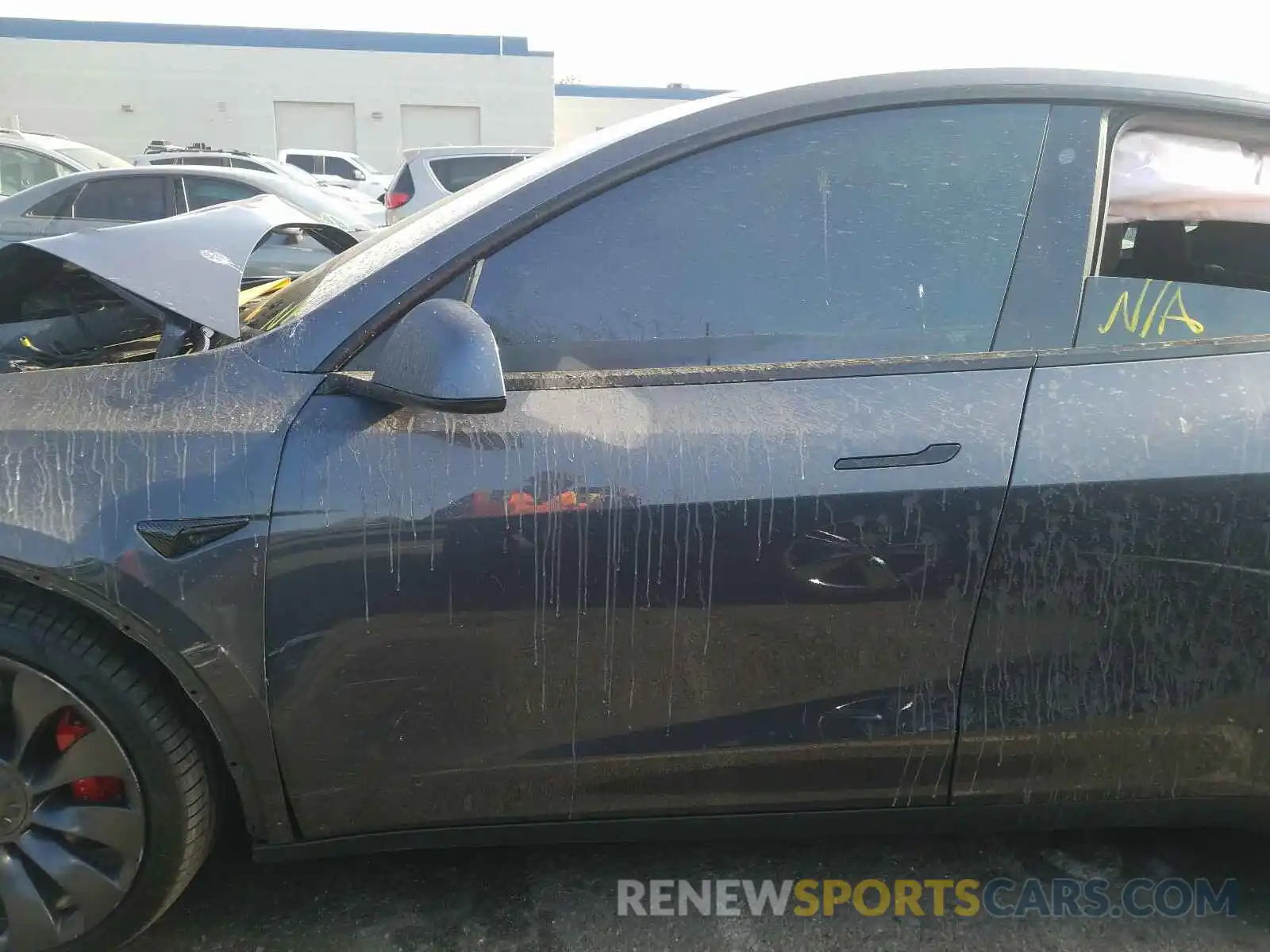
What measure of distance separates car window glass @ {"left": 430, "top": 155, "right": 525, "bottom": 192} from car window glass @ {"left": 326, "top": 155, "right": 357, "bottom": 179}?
42.5 ft

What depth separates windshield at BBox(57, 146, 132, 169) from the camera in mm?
10650

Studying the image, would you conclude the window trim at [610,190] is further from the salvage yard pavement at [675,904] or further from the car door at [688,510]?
the salvage yard pavement at [675,904]

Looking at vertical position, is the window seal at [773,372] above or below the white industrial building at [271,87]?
below

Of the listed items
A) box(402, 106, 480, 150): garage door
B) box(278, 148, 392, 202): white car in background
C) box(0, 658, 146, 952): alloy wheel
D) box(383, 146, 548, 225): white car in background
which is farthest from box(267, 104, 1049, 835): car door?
box(402, 106, 480, 150): garage door

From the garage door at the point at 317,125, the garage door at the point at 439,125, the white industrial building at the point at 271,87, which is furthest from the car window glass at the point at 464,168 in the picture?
the garage door at the point at 317,125

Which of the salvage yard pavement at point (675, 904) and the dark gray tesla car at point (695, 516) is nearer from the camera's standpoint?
the dark gray tesla car at point (695, 516)

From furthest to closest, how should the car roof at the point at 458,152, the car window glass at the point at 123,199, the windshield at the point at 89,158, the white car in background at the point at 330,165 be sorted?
the white car in background at the point at 330,165 → the windshield at the point at 89,158 → the car roof at the point at 458,152 → the car window glass at the point at 123,199

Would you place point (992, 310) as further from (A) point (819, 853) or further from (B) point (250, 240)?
(B) point (250, 240)

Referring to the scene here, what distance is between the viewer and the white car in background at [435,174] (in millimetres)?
9156

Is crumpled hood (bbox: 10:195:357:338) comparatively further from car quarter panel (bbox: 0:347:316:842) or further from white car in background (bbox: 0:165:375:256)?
white car in background (bbox: 0:165:375:256)

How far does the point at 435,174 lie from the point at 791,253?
828 centimetres

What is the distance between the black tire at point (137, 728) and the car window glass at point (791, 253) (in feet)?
2.84

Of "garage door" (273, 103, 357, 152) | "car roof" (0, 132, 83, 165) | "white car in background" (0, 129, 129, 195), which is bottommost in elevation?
"white car in background" (0, 129, 129, 195)

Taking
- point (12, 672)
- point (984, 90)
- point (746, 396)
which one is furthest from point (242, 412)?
point (984, 90)
